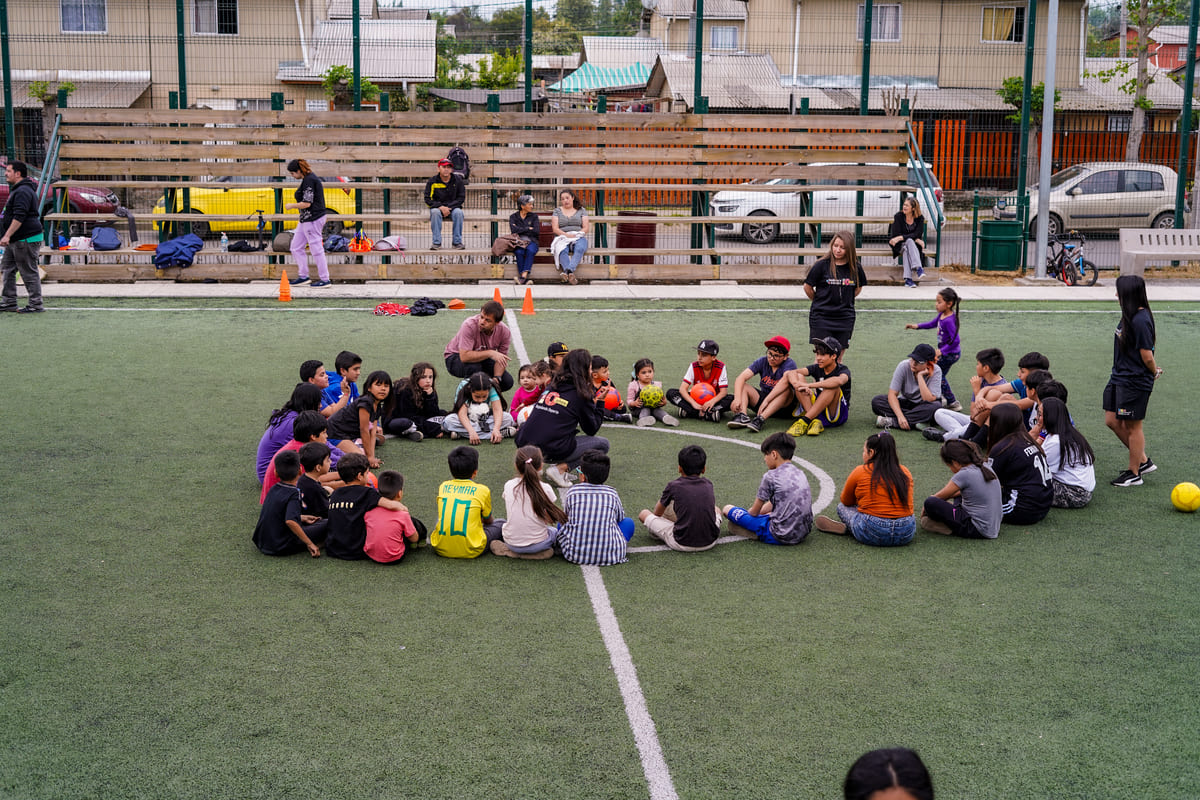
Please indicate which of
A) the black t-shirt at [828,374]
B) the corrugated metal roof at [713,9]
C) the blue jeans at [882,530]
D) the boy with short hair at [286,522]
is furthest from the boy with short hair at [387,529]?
the corrugated metal roof at [713,9]

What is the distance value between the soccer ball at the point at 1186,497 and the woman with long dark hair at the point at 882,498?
237 centimetres

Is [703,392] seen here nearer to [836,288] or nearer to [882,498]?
[836,288]

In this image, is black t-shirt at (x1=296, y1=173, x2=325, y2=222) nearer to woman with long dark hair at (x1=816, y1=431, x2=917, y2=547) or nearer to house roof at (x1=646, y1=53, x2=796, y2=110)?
woman with long dark hair at (x1=816, y1=431, x2=917, y2=547)

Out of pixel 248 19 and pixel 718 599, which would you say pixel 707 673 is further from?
pixel 248 19

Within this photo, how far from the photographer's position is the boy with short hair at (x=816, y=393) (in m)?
11.9

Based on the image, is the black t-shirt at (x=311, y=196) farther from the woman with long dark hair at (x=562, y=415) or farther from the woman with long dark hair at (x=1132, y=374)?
the woman with long dark hair at (x=1132, y=374)

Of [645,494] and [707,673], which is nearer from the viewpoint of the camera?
[707,673]

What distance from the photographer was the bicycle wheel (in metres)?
22.9

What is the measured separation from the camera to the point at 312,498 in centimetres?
845

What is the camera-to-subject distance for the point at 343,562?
8227mm

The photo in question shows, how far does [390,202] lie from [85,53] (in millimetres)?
15277

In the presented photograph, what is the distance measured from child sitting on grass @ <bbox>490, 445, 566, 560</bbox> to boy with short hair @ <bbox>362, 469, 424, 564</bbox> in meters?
0.67

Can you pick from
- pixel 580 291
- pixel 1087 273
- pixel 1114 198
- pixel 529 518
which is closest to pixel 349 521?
pixel 529 518

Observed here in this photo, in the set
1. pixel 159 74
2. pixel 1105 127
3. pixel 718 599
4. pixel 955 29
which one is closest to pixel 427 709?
pixel 718 599
